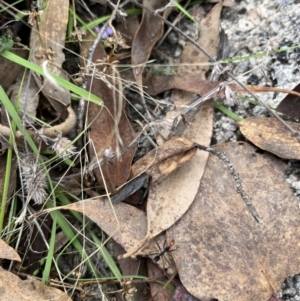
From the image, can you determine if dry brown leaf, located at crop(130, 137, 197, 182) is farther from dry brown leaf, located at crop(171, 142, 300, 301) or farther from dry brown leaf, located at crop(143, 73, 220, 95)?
dry brown leaf, located at crop(143, 73, 220, 95)

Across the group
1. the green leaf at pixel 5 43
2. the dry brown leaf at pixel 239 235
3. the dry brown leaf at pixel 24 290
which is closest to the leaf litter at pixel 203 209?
the dry brown leaf at pixel 239 235

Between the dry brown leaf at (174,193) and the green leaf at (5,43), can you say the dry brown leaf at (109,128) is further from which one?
the green leaf at (5,43)

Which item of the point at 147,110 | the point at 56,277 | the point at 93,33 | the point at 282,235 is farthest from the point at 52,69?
the point at 282,235

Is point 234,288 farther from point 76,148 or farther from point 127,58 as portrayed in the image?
point 127,58

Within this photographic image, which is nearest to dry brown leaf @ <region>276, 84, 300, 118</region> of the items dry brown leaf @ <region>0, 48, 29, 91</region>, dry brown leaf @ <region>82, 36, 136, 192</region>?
dry brown leaf @ <region>82, 36, 136, 192</region>

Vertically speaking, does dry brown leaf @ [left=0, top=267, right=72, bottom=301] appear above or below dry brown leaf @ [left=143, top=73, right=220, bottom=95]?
below

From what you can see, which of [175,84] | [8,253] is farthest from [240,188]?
[8,253]
